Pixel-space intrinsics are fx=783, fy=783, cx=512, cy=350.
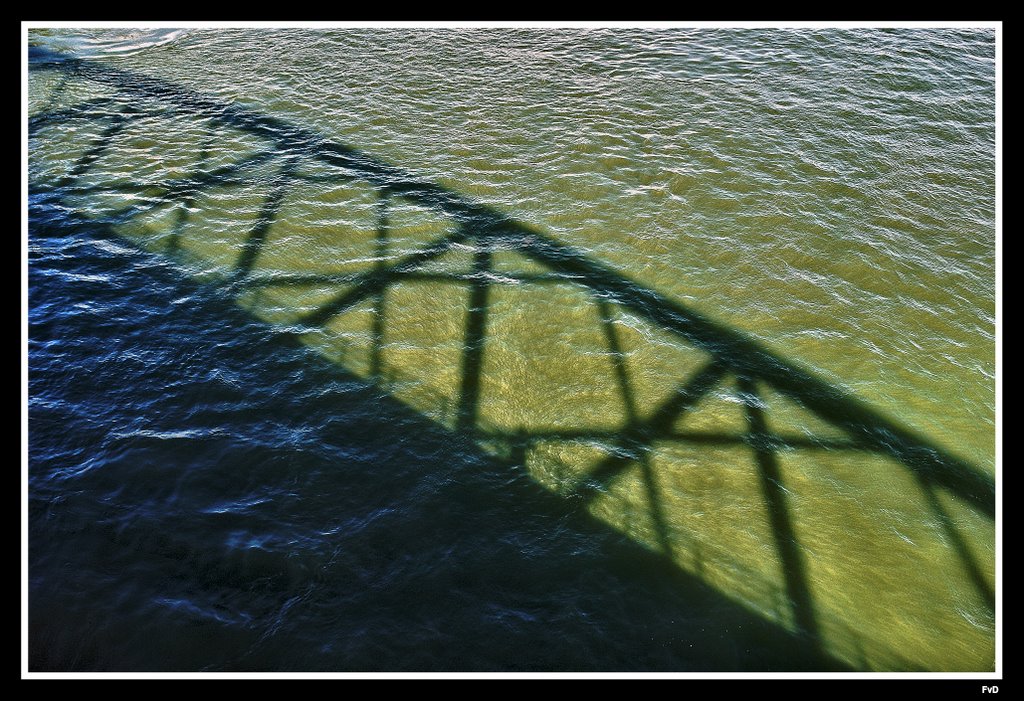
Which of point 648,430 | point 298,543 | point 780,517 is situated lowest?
point 298,543

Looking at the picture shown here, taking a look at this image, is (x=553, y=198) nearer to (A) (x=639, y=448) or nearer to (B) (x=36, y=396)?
(A) (x=639, y=448)

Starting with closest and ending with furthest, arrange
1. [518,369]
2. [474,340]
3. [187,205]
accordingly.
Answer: [518,369]
[474,340]
[187,205]

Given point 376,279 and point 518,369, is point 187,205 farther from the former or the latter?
point 518,369

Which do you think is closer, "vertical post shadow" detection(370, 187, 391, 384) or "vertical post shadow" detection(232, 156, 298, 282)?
"vertical post shadow" detection(370, 187, 391, 384)

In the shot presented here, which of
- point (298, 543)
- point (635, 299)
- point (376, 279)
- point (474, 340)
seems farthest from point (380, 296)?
point (298, 543)

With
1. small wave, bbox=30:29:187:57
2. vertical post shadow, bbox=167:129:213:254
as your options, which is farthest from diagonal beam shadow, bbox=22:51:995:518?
small wave, bbox=30:29:187:57

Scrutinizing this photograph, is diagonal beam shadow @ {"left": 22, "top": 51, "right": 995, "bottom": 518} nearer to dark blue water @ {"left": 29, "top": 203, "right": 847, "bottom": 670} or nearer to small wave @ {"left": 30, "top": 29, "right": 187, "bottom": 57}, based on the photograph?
small wave @ {"left": 30, "top": 29, "right": 187, "bottom": 57}

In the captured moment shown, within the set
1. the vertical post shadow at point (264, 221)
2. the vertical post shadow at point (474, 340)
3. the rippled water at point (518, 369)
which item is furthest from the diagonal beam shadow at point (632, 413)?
the vertical post shadow at point (264, 221)
